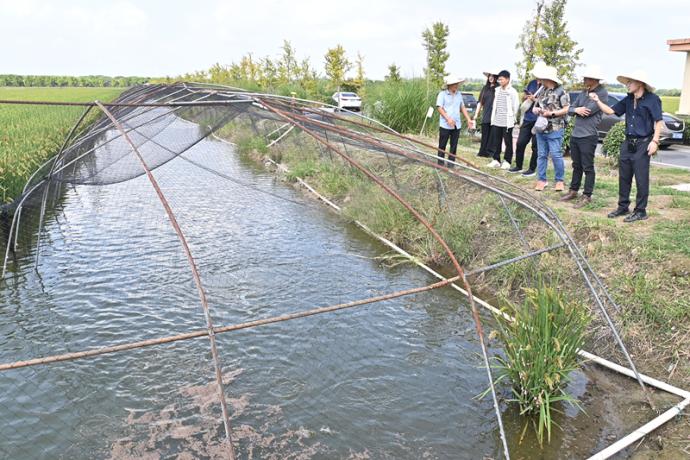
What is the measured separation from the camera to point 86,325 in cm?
549

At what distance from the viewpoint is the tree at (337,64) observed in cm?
2455

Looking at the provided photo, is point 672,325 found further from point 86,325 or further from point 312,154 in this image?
point 312,154

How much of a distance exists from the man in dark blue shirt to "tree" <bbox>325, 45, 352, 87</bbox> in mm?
19815

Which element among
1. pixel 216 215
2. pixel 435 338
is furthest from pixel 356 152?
pixel 435 338

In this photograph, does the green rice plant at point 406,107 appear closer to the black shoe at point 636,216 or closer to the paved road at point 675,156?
the paved road at point 675,156

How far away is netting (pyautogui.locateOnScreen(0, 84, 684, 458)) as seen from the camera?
156 inches

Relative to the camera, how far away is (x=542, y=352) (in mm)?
3891

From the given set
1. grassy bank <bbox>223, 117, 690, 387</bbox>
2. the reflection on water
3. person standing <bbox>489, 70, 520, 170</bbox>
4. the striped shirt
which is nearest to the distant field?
person standing <bbox>489, 70, 520, 170</bbox>

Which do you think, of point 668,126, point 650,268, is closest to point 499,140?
point 650,268

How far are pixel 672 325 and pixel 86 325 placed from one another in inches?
223

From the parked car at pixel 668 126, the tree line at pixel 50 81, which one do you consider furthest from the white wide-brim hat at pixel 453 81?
the tree line at pixel 50 81

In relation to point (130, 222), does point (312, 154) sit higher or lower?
higher

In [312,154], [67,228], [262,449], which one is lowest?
[262,449]

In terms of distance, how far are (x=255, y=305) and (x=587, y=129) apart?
4.58 m
